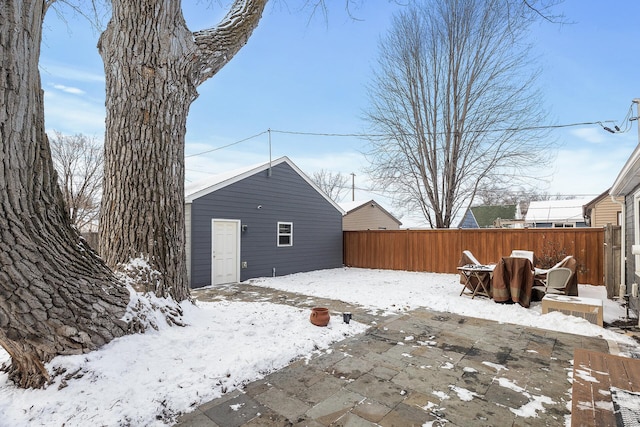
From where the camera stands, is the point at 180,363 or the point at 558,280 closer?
the point at 180,363

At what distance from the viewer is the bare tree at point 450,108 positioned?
11227 millimetres

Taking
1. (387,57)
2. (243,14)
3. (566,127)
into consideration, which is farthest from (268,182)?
(566,127)

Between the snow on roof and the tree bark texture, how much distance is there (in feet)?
69.2

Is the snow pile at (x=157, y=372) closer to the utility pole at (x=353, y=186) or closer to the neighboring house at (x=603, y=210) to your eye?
the neighboring house at (x=603, y=210)

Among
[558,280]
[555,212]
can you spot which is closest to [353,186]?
[555,212]

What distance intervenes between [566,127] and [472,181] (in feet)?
10.6

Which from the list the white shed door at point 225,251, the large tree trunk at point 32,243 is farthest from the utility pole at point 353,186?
the large tree trunk at point 32,243

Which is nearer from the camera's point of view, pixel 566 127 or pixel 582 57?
pixel 582 57

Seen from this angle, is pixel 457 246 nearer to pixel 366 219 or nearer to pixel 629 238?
pixel 629 238

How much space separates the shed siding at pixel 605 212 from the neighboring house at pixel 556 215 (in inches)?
204

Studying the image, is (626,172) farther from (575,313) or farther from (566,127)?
(566,127)

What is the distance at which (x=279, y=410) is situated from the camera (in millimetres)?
2264

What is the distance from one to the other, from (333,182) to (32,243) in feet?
92.6

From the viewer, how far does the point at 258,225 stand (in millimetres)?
9375
